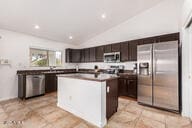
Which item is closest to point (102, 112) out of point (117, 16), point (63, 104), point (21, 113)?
point (63, 104)

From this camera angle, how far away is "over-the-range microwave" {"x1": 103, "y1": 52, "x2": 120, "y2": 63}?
4.78 meters

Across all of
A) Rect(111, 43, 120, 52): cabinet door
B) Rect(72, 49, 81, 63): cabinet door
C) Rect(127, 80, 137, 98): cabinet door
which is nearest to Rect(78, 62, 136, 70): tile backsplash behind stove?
Rect(72, 49, 81, 63): cabinet door

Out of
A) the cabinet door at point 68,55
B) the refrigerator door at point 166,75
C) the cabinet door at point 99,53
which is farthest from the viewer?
the cabinet door at point 68,55

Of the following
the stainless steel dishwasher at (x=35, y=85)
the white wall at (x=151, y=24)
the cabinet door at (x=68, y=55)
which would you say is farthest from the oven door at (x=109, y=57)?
the stainless steel dishwasher at (x=35, y=85)

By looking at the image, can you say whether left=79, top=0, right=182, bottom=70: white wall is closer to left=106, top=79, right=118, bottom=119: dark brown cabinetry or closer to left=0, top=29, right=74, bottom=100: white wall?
left=106, top=79, right=118, bottom=119: dark brown cabinetry

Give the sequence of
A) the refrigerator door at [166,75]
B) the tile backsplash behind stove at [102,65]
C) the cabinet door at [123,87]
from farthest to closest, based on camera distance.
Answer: the tile backsplash behind stove at [102,65] → the cabinet door at [123,87] → the refrigerator door at [166,75]

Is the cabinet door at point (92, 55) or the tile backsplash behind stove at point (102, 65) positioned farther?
the cabinet door at point (92, 55)

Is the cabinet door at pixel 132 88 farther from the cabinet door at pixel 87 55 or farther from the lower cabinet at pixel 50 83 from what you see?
the lower cabinet at pixel 50 83

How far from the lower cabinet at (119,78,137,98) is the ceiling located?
2.64 metres

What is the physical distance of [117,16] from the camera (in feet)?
14.3

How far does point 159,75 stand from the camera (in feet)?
10.3

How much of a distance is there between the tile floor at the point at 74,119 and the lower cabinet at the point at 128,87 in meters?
0.84

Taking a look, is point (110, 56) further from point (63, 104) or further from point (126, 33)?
point (63, 104)

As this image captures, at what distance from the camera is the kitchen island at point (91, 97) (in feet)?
7.35
